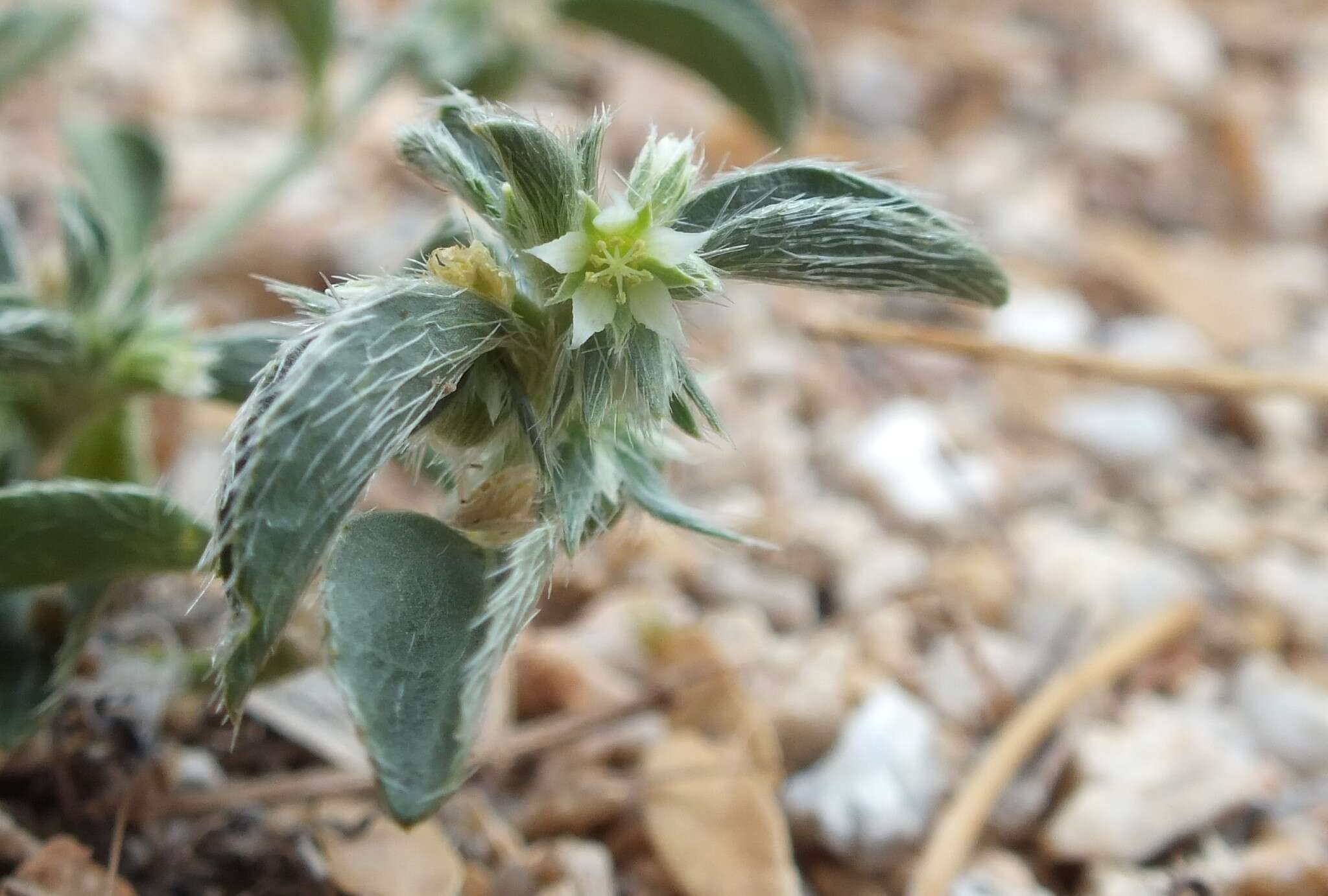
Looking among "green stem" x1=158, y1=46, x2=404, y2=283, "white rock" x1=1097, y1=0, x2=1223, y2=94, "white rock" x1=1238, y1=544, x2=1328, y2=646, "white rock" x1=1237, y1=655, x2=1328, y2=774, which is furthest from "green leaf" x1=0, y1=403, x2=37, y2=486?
"white rock" x1=1097, y1=0, x2=1223, y2=94

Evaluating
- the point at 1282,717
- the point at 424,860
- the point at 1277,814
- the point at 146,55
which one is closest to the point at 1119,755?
the point at 1277,814

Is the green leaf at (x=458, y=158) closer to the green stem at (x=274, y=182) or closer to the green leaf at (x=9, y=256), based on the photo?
the green leaf at (x=9, y=256)

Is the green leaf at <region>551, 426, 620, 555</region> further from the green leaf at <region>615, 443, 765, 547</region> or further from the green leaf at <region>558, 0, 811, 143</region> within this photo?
the green leaf at <region>558, 0, 811, 143</region>

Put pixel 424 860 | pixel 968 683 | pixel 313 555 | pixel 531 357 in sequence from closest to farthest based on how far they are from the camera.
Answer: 1. pixel 313 555
2. pixel 531 357
3. pixel 424 860
4. pixel 968 683

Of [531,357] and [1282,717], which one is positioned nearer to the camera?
[531,357]

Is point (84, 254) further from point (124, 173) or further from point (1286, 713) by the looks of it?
point (1286, 713)

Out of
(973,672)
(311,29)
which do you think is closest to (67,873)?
(973,672)

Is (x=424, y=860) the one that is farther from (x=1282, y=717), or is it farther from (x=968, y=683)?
(x=1282, y=717)
